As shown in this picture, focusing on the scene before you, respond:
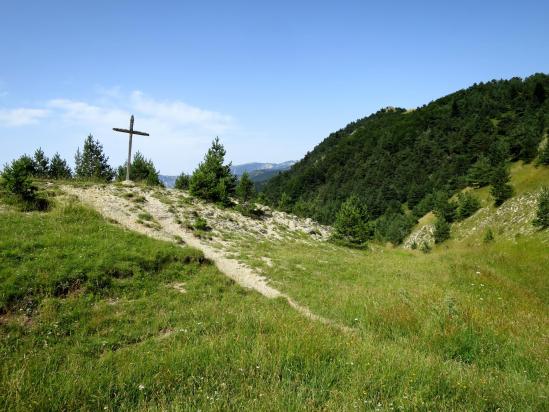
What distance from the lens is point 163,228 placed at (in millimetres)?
22297

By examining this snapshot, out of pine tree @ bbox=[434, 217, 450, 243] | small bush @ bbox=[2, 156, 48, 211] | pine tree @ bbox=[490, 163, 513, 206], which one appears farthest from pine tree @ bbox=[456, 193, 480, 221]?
small bush @ bbox=[2, 156, 48, 211]

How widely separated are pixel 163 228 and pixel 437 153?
161 meters

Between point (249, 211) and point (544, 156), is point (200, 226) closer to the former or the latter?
point (249, 211)

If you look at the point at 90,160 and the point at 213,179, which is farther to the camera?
the point at 90,160

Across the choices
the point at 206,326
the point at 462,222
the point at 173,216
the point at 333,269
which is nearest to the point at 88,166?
the point at 173,216

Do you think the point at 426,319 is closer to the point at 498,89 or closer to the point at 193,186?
the point at 193,186

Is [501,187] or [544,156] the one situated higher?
[544,156]

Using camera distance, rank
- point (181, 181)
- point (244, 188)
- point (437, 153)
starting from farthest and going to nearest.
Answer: point (437, 153)
point (181, 181)
point (244, 188)

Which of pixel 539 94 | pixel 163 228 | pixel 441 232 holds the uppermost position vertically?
pixel 539 94

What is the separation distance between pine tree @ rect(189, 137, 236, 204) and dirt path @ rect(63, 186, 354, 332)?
258 inches

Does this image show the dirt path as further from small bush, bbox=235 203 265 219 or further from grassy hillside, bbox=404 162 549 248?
grassy hillside, bbox=404 162 549 248

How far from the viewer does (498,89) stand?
6693 inches

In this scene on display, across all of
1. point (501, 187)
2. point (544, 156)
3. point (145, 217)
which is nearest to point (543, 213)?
point (501, 187)

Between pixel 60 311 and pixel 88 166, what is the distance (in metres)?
52.1
